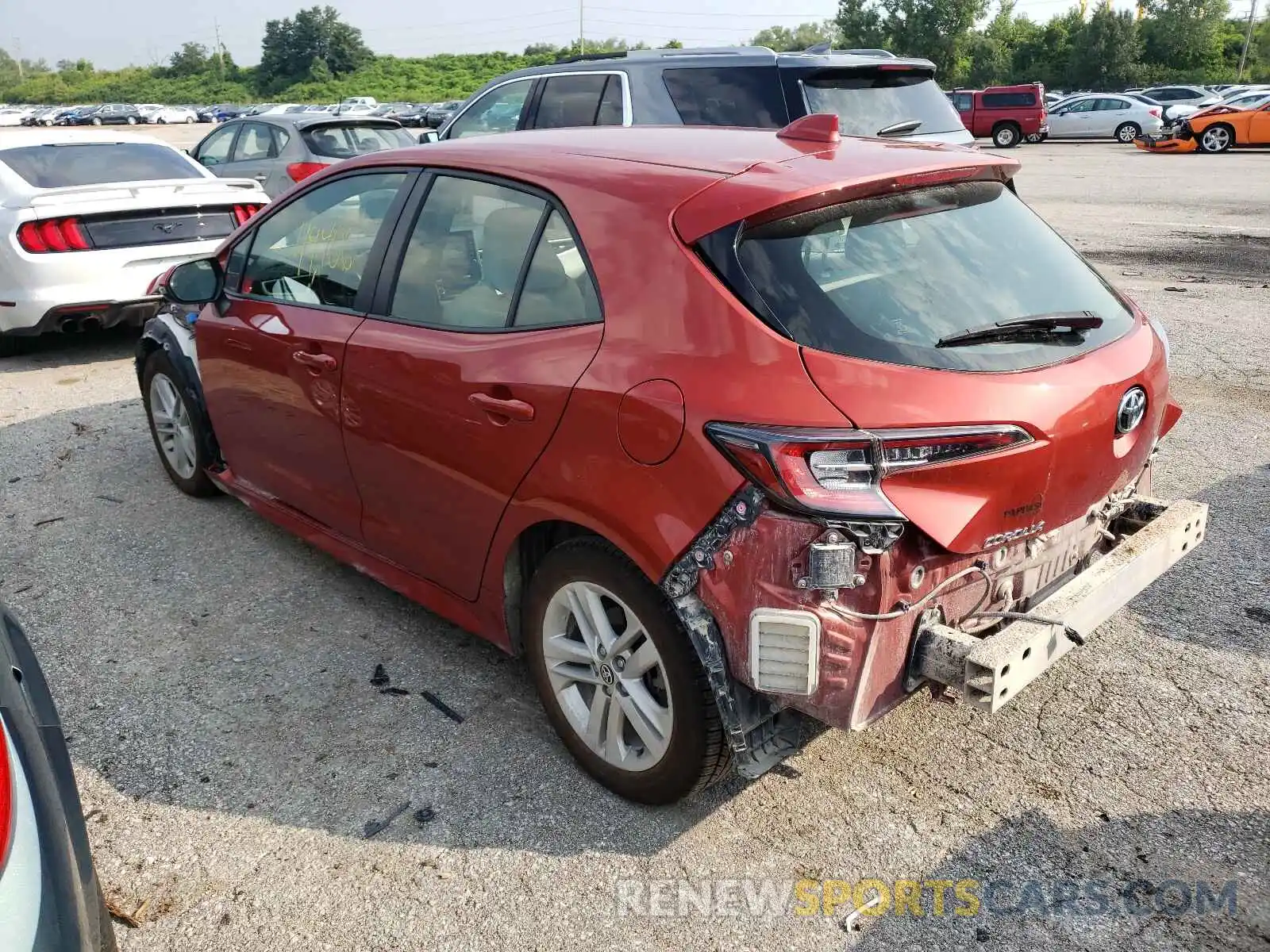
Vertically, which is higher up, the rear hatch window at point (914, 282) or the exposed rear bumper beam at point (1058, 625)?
the rear hatch window at point (914, 282)

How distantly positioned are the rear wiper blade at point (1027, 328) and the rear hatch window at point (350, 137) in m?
9.70

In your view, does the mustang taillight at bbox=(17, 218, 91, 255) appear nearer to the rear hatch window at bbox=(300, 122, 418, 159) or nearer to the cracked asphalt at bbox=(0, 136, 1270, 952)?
the cracked asphalt at bbox=(0, 136, 1270, 952)

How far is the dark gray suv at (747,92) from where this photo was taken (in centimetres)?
705

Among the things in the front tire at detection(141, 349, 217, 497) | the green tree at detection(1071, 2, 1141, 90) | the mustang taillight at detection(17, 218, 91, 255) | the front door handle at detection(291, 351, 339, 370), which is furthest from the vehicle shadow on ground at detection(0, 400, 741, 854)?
the green tree at detection(1071, 2, 1141, 90)

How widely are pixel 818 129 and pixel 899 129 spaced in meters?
4.65

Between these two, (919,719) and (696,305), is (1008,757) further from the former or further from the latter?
(696,305)

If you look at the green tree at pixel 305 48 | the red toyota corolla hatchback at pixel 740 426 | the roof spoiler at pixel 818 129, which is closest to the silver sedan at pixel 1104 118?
the roof spoiler at pixel 818 129

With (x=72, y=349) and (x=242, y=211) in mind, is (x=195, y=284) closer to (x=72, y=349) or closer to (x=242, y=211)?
(x=242, y=211)

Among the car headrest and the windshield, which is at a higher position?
the windshield

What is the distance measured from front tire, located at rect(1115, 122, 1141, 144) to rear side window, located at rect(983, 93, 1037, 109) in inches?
105

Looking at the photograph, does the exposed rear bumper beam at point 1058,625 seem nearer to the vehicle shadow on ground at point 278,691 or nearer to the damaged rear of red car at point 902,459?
the damaged rear of red car at point 902,459

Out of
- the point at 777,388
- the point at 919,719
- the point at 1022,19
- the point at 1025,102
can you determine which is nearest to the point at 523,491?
the point at 777,388

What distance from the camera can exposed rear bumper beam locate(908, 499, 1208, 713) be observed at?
7.97ft

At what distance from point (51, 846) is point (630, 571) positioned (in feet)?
4.53
